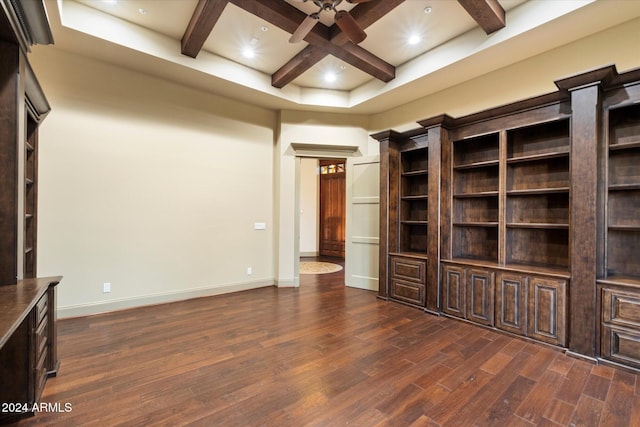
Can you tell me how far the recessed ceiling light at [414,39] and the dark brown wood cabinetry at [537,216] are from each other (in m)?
1.03

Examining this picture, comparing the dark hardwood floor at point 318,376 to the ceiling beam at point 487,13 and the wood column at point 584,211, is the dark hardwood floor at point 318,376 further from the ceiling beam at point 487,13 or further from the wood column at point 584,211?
the ceiling beam at point 487,13

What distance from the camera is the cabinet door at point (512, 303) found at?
3.11 meters

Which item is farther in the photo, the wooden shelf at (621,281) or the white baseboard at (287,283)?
the white baseboard at (287,283)

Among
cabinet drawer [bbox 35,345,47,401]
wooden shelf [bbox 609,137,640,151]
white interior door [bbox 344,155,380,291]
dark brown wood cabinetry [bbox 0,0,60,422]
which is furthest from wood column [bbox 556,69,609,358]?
cabinet drawer [bbox 35,345,47,401]

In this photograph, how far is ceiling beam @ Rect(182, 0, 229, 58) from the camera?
300cm

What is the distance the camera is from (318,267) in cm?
733

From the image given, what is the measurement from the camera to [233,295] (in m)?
4.70

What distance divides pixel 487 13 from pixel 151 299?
17.9 feet

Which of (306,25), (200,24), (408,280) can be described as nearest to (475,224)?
(408,280)

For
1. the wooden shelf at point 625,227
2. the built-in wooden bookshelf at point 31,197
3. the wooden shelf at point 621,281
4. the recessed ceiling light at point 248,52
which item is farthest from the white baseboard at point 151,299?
the wooden shelf at point 625,227

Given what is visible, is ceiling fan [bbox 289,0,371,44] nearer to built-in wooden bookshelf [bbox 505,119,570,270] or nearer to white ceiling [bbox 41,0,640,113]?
white ceiling [bbox 41,0,640,113]

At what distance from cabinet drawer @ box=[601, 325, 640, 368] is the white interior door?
2.94 meters

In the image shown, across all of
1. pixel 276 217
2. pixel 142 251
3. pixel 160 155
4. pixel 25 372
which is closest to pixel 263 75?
pixel 160 155

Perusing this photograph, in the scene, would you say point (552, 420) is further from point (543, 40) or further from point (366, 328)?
point (543, 40)
